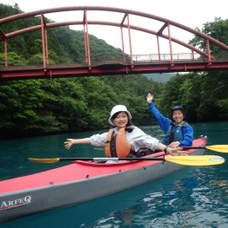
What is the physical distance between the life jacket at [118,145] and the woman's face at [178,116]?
5.80 ft

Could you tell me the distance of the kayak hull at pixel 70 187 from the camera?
8.68 ft

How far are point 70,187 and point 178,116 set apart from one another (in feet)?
9.77

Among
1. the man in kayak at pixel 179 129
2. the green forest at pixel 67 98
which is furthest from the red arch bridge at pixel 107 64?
the man in kayak at pixel 179 129

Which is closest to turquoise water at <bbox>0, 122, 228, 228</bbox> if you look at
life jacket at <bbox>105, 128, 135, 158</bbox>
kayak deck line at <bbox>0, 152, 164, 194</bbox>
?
kayak deck line at <bbox>0, 152, 164, 194</bbox>

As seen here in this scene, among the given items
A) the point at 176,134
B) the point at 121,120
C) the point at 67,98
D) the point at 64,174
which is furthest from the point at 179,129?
the point at 67,98

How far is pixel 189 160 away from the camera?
341 centimetres

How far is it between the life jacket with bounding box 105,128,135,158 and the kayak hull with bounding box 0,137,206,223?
0.17 metres

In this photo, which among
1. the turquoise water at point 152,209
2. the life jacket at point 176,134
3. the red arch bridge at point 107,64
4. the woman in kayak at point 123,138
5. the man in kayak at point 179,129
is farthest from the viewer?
the red arch bridge at point 107,64

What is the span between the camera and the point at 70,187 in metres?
3.00

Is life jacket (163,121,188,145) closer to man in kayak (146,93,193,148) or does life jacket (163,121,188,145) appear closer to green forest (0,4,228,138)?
man in kayak (146,93,193,148)

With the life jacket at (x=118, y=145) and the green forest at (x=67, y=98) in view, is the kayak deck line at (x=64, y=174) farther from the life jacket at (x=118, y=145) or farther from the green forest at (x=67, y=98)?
the green forest at (x=67, y=98)

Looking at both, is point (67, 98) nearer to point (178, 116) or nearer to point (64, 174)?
point (178, 116)

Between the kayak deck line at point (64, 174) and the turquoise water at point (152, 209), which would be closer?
the turquoise water at point (152, 209)

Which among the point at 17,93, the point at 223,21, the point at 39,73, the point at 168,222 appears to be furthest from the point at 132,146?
the point at 223,21
